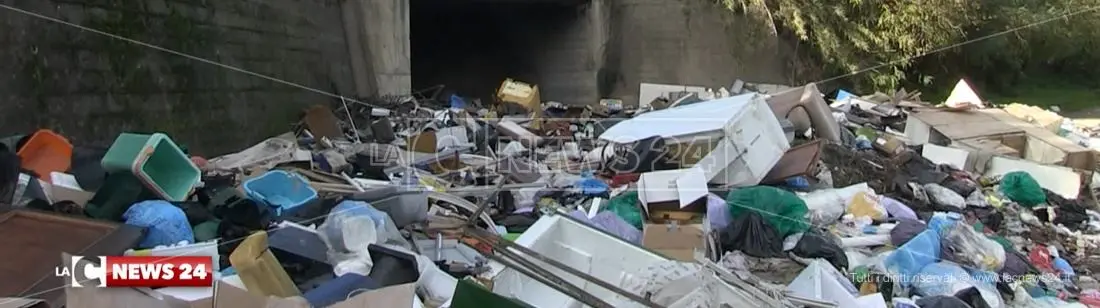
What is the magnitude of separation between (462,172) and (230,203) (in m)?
2.23

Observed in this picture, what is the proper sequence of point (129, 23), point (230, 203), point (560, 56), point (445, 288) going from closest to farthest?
point (445, 288)
point (230, 203)
point (129, 23)
point (560, 56)

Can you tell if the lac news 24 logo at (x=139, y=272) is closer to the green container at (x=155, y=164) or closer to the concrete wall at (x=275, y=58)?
the green container at (x=155, y=164)

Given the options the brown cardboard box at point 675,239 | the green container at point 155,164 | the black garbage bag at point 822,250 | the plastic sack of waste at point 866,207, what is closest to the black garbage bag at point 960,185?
the plastic sack of waste at point 866,207

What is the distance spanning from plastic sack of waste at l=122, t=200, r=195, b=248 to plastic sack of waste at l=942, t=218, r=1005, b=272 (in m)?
3.80

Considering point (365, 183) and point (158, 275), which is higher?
point (158, 275)

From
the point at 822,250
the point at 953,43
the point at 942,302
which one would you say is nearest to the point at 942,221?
the point at 822,250

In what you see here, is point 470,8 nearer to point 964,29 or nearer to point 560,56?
point 560,56

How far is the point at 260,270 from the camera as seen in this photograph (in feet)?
10.4

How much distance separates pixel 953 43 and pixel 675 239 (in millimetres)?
11523

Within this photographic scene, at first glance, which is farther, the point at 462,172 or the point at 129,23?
the point at 462,172

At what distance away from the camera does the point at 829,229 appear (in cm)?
504

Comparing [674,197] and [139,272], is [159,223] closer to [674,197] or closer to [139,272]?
[139,272]

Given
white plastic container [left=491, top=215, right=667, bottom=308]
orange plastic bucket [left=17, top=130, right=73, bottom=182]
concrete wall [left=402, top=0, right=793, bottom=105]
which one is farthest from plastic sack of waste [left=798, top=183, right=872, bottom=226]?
concrete wall [left=402, top=0, right=793, bottom=105]

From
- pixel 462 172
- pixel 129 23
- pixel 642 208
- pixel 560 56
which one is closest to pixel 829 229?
pixel 642 208
